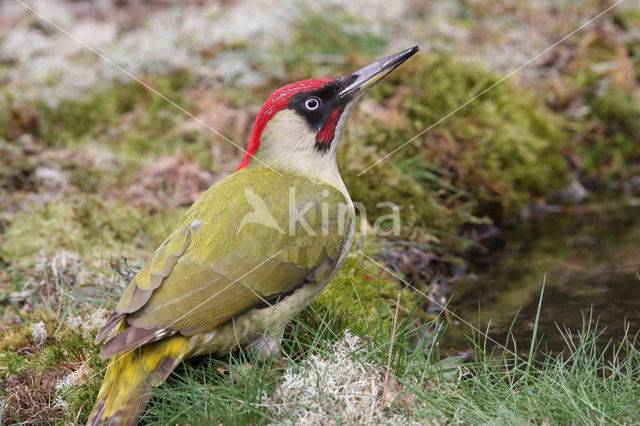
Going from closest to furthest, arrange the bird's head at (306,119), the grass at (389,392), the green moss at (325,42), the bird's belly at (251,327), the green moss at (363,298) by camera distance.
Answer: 1. the grass at (389,392)
2. the bird's belly at (251,327)
3. the green moss at (363,298)
4. the bird's head at (306,119)
5. the green moss at (325,42)

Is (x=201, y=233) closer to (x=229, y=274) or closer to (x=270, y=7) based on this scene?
(x=229, y=274)

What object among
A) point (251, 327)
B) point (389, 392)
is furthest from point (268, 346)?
point (389, 392)

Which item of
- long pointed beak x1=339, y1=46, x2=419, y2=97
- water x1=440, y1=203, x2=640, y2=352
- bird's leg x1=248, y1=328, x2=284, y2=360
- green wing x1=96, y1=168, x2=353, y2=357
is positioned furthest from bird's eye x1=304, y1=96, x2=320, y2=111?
water x1=440, y1=203, x2=640, y2=352

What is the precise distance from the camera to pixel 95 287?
4.09m

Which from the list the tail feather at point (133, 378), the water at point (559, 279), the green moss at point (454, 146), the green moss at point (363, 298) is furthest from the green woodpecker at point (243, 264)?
the green moss at point (454, 146)

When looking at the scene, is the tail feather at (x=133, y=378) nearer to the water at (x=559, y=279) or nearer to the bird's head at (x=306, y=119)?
the bird's head at (x=306, y=119)

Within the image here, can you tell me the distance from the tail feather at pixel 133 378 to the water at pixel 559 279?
134 centimetres

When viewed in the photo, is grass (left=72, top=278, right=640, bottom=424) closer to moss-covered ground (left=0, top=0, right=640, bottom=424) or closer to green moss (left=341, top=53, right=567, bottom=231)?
moss-covered ground (left=0, top=0, right=640, bottom=424)

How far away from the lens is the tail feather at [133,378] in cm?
274

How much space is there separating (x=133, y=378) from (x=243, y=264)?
648mm

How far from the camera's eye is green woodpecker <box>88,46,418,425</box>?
9.34ft

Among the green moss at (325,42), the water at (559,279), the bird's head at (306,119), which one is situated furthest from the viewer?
the green moss at (325,42)

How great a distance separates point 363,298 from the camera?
12.4 feet

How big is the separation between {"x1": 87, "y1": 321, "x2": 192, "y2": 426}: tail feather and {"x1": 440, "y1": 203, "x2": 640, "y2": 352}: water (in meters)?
1.34
